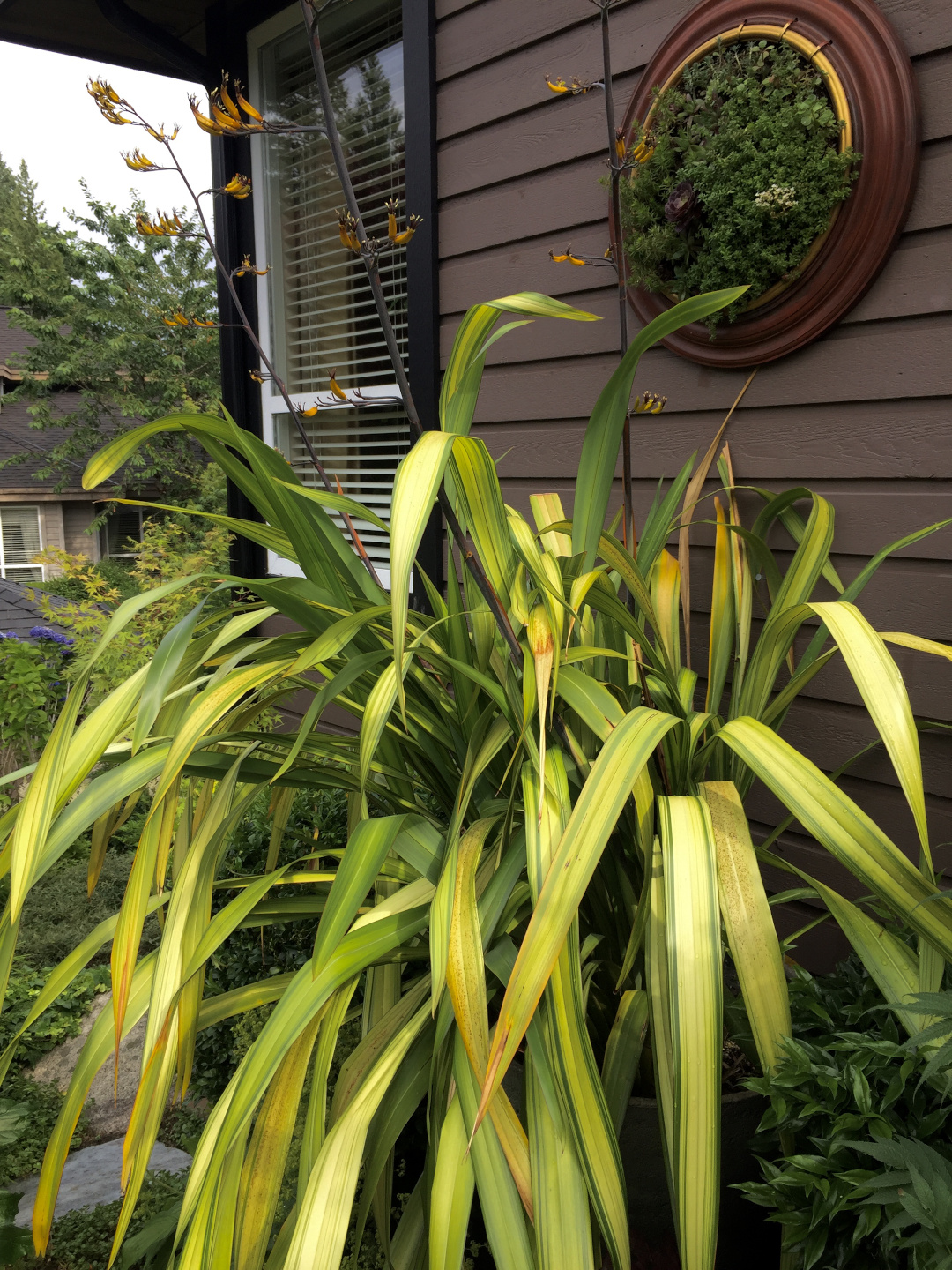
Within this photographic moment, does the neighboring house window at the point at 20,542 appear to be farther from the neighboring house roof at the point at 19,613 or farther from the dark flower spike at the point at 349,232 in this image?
the dark flower spike at the point at 349,232

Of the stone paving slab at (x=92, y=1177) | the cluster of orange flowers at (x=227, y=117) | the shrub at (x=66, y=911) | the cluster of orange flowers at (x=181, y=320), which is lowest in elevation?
the stone paving slab at (x=92, y=1177)

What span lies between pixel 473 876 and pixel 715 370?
1.14m

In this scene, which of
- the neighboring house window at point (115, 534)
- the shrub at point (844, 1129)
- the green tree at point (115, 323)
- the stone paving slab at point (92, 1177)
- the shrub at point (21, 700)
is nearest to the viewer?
the shrub at point (844, 1129)

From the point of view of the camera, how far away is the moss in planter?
138 centimetres

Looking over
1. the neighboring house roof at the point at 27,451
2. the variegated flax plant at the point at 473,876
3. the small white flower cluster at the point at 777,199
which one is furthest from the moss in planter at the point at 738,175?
the neighboring house roof at the point at 27,451

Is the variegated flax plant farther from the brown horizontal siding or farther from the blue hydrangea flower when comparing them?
the blue hydrangea flower

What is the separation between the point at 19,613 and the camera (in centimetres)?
644

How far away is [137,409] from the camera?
13438 mm

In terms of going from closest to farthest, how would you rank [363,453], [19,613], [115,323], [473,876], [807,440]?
1. [473,876]
2. [807,440]
3. [363,453]
4. [19,613]
5. [115,323]

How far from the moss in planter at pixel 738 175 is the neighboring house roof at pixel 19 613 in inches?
206

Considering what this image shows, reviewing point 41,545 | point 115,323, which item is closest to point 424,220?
point 115,323

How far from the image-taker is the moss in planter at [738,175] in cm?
138

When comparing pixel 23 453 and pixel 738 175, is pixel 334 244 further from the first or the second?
pixel 23 453

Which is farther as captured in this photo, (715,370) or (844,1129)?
(715,370)
